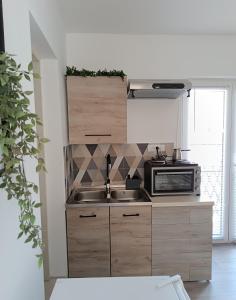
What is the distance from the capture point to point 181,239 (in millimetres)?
2463

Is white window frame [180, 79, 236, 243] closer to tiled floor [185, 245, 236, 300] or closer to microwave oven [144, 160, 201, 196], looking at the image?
tiled floor [185, 245, 236, 300]

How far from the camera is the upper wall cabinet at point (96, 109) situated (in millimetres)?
2566

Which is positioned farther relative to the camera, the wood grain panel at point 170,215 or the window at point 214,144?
the window at point 214,144

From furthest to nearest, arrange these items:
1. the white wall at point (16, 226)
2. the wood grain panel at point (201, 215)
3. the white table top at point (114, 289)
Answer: the wood grain panel at point (201, 215), the white table top at point (114, 289), the white wall at point (16, 226)

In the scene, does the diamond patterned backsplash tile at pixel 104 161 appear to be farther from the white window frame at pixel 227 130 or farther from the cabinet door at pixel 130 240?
the cabinet door at pixel 130 240

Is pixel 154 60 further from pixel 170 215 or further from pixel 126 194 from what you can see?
pixel 170 215

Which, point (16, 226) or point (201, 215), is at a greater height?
point (16, 226)

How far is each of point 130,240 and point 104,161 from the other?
3.28 feet

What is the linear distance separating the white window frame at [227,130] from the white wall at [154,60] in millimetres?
106

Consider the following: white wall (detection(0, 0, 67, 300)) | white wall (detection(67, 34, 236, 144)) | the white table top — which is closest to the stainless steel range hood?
white wall (detection(67, 34, 236, 144))

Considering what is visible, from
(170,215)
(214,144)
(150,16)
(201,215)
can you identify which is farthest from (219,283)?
(150,16)

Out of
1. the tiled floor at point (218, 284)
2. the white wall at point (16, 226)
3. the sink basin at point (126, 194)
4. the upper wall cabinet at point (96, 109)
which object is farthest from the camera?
the sink basin at point (126, 194)

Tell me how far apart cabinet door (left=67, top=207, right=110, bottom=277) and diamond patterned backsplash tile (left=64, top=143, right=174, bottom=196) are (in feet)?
2.02

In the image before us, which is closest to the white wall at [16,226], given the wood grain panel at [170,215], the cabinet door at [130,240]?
the cabinet door at [130,240]
